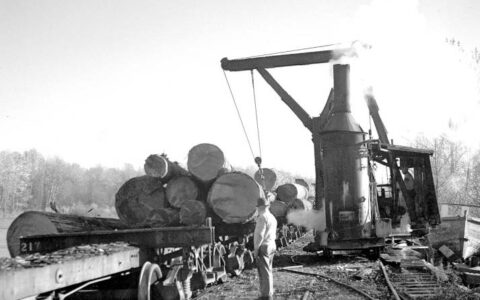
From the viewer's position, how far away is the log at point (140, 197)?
910 cm

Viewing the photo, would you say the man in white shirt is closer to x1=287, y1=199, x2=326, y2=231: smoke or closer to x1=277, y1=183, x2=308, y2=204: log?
x1=287, y1=199, x2=326, y2=231: smoke

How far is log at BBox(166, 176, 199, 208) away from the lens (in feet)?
29.6

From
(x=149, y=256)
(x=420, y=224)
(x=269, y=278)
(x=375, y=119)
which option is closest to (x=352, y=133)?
(x=375, y=119)

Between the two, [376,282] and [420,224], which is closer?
[376,282]

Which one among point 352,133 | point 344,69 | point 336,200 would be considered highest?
point 344,69

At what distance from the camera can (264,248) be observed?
7.57 metres

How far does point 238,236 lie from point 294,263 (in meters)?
2.64

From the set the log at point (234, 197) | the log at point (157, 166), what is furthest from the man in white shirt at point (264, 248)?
the log at point (157, 166)

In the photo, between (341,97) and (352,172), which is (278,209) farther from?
(341,97)

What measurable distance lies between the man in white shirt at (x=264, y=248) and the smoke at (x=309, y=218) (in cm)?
528

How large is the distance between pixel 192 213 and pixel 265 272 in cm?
199

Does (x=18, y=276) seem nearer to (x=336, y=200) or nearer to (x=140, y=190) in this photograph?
(x=140, y=190)

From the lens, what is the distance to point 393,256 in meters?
11.9

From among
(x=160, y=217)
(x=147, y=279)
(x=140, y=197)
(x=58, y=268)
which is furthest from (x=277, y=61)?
(x=58, y=268)
